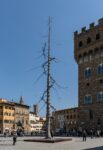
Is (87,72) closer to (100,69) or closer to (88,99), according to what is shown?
(100,69)

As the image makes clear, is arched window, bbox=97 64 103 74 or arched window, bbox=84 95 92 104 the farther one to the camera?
arched window, bbox=84 95 92 104

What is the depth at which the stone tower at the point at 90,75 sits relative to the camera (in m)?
67.3

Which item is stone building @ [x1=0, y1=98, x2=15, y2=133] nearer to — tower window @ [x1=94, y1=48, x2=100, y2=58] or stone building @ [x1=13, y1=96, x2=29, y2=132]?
stone building @ [x1=13, y1=96, x2=29, y2=132]

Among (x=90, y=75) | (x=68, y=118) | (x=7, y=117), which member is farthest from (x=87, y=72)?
(x=68, y=118)

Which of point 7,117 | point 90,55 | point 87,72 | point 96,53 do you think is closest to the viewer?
point 96,53

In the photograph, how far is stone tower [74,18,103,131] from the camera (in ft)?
221

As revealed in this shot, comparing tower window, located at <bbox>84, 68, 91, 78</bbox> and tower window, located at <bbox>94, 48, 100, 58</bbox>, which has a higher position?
tower window, located at <bbox>94, 48, 100, 58</bbox>

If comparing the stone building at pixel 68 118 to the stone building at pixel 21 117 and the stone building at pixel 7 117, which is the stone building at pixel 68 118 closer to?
the stone building at pixel 21 117

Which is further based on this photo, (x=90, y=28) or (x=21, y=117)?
(x=21, y=117)

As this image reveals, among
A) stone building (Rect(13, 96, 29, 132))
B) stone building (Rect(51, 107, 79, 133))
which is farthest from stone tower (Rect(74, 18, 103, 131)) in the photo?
stone building (Rect(51, 107, 79, 133))

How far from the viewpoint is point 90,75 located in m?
70.0

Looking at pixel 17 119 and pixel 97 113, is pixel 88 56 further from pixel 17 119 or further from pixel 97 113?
pixel 17 119

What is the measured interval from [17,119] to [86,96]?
55.2 meters

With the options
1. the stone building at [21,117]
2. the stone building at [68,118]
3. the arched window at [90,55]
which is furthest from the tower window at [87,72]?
the stone building at [68,118]
